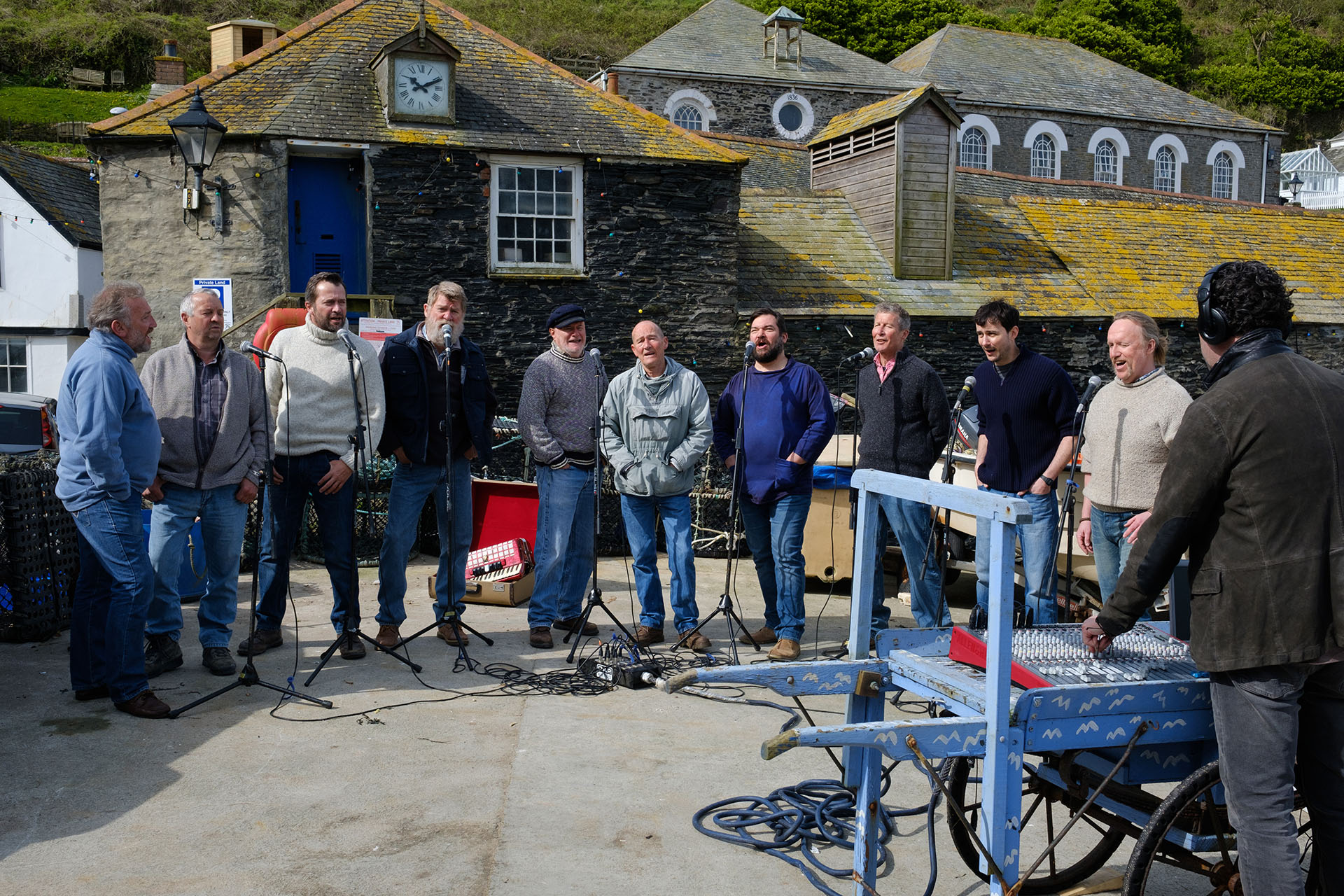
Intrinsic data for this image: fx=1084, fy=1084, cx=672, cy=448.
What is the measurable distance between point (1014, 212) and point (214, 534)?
15887 mm

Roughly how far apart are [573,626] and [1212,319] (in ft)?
14.9

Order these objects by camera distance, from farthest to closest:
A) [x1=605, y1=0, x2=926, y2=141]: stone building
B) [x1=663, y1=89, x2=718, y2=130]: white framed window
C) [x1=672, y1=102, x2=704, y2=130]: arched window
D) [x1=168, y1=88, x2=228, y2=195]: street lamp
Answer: [x1=672, y1=102, x2=704, y2=130]: arched window < [x1=663, y1=89, x2=718, y2=130]: white framed window < [x1=605, y1=0, x2=926, y2=141]: stone building < [x1=168, y1=88, x2=228, y2=195]: street lamp

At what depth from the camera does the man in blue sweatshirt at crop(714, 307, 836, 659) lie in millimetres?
6312

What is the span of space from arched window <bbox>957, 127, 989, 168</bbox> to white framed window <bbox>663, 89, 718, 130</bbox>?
835 cm

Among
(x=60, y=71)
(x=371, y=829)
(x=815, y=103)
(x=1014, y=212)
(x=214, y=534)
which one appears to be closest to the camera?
(x=371, y=829)

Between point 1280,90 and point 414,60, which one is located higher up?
point 1280,90

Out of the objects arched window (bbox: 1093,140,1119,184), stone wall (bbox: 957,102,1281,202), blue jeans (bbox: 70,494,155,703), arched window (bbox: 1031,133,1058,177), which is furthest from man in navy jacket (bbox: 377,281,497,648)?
arched window (bbox: 1093,140,1119,184)

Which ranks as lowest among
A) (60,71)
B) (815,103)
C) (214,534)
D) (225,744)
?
(225,744)

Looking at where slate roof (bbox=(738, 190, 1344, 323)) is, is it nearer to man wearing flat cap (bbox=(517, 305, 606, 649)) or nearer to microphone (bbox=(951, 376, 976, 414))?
man wearing flat cap (bbox=(517, 305, 606, 649))

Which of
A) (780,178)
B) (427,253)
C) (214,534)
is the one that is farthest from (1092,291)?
(214,534)

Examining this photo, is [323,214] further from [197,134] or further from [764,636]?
[764,636]

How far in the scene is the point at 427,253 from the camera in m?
13.2

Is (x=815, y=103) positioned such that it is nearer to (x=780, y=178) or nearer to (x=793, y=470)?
(x=780, y=178)

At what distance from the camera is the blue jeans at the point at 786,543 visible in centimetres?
630
